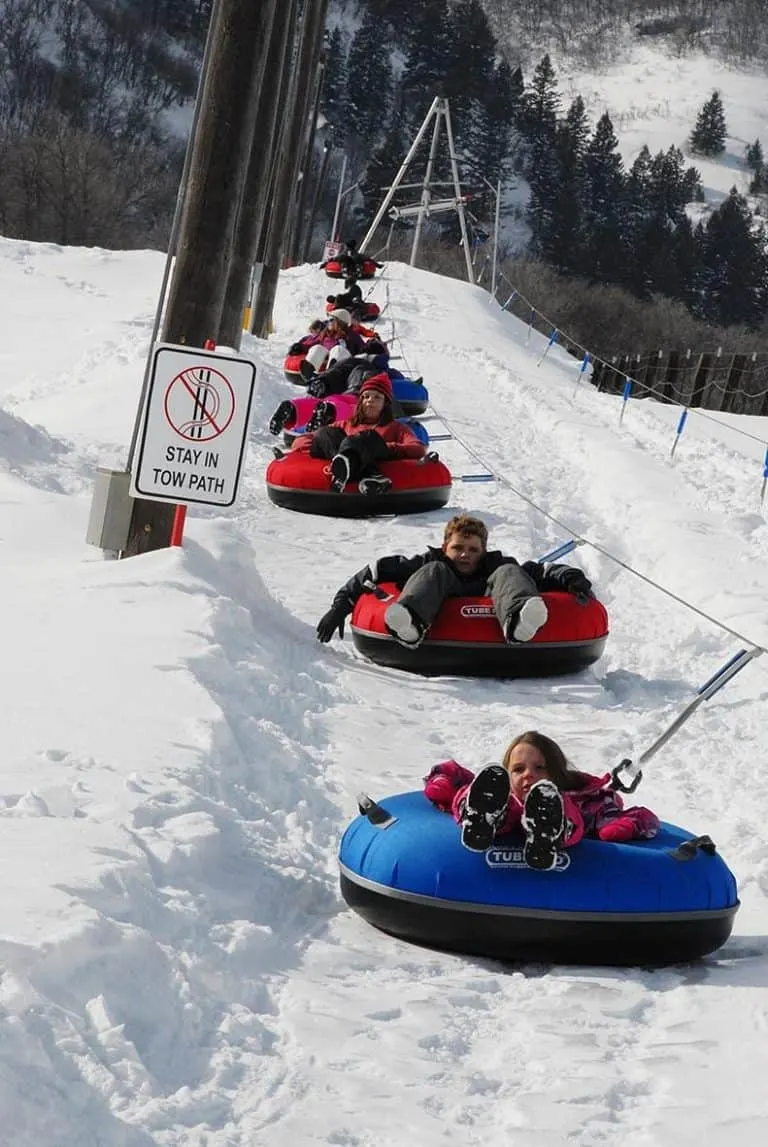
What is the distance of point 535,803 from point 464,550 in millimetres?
3687

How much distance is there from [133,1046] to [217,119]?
20.1ft

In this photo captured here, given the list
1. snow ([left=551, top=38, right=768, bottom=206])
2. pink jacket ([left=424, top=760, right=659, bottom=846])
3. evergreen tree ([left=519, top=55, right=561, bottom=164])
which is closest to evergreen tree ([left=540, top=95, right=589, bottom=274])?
evergreen tree ([left=519, top=55, right=561, bottom=164])

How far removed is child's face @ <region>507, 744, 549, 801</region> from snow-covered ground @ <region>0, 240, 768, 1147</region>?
61cm

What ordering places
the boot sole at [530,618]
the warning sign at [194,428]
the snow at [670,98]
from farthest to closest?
1. the snow at [670,98]
2. the boot sole at [530,618]
3. the warning sign at [194,428]

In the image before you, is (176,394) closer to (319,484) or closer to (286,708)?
(286,708)

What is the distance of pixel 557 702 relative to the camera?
791 centimetres

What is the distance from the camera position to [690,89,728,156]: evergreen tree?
5827 inches

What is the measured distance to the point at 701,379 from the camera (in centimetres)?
3139

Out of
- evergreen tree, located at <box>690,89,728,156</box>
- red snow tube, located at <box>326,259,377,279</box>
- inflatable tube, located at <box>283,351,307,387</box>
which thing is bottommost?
inflatable tube, located at <box>283,351,307,387</box>

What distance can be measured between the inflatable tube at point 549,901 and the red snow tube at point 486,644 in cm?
329

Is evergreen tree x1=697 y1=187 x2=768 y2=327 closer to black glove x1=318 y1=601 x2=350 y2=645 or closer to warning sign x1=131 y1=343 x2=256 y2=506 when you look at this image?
black glove x1=318 y1=601 x2=350 y2=645

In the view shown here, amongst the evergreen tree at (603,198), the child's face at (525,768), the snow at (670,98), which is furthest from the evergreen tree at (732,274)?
the child's face at (525,768)

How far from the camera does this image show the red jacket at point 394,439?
498 inches

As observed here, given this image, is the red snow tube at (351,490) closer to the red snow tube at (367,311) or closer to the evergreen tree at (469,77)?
the red snow tube at (367,311)
